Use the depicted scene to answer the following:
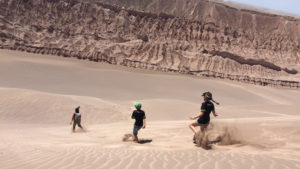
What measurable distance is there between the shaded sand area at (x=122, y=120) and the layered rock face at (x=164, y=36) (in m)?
6.41

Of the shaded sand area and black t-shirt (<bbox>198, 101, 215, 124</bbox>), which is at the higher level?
black t-shirt (<bbox>198, 101, 215, 124</bbox>)

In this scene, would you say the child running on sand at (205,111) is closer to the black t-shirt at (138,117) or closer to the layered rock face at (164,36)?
the black t-shirt at (138,117)

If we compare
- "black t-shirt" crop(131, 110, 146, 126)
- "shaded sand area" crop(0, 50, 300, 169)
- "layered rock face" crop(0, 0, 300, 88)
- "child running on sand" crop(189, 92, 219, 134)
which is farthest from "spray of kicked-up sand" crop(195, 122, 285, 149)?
"layered rock face" crop(0, 0, 300, 88)

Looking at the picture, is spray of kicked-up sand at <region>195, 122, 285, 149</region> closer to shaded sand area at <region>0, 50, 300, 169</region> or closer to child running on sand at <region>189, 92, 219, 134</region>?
shaded sand area at <region>0, 50, 300, 169</region>

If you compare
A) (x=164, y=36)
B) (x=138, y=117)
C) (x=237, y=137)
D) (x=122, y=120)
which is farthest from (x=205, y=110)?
(x=164, y=36)

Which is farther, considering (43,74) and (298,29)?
(298,29)

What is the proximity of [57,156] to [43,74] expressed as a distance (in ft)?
118

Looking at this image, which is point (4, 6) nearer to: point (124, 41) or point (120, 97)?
point (124, 41)

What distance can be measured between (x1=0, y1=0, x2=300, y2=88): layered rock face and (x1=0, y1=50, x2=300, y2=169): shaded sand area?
641 centimetres

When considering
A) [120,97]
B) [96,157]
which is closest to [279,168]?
[96,157]

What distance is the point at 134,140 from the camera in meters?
9.29

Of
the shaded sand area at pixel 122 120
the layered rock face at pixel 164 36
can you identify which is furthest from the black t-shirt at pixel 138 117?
the layered rock face at pixel 164 36

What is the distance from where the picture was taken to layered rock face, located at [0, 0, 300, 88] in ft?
179

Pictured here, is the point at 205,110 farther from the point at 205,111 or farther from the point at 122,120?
the point at 122,120
